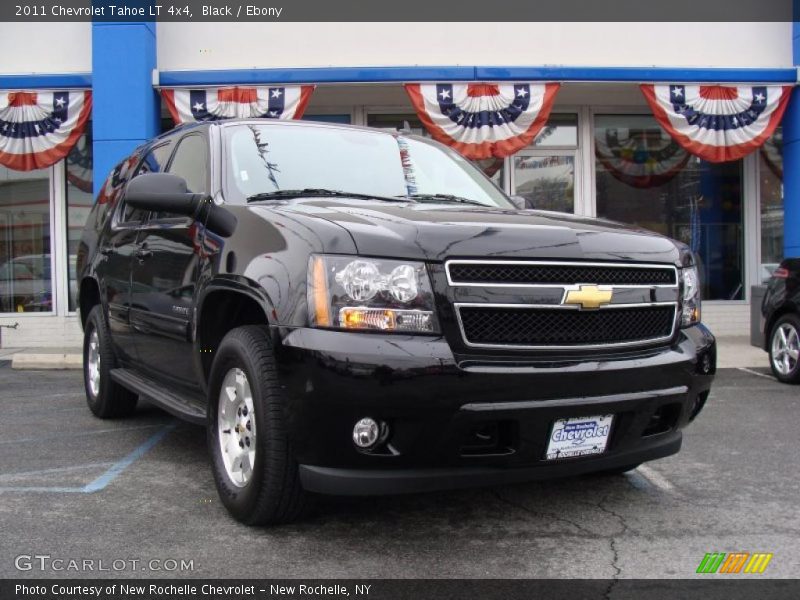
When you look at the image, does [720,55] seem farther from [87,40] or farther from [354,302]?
[354,302]

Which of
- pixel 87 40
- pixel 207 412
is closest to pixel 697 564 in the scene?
pixel 207 412

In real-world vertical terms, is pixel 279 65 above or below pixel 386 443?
above

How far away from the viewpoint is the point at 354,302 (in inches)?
117

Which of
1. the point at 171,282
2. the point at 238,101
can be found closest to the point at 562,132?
the point at 238,101

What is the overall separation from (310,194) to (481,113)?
7.01m

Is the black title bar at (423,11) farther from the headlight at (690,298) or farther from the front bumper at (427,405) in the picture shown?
the front bumper at (427,405)

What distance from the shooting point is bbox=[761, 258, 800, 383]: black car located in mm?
7738

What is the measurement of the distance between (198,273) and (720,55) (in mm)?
9957

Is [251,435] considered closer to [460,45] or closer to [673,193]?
[460,45]

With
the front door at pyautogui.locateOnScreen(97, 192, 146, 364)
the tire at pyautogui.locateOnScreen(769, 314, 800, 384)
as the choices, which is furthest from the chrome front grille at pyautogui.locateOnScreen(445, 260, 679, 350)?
the tire at pyautogui.locateOnScreen(769, 314, 800, 384)

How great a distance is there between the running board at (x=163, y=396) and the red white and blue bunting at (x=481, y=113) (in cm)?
637

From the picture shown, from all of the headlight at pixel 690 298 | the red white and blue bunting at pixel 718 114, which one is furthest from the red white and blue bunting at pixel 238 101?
the headlight at pixel 690 298

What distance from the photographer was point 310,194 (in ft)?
13.0

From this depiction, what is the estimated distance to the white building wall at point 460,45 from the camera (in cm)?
1099
